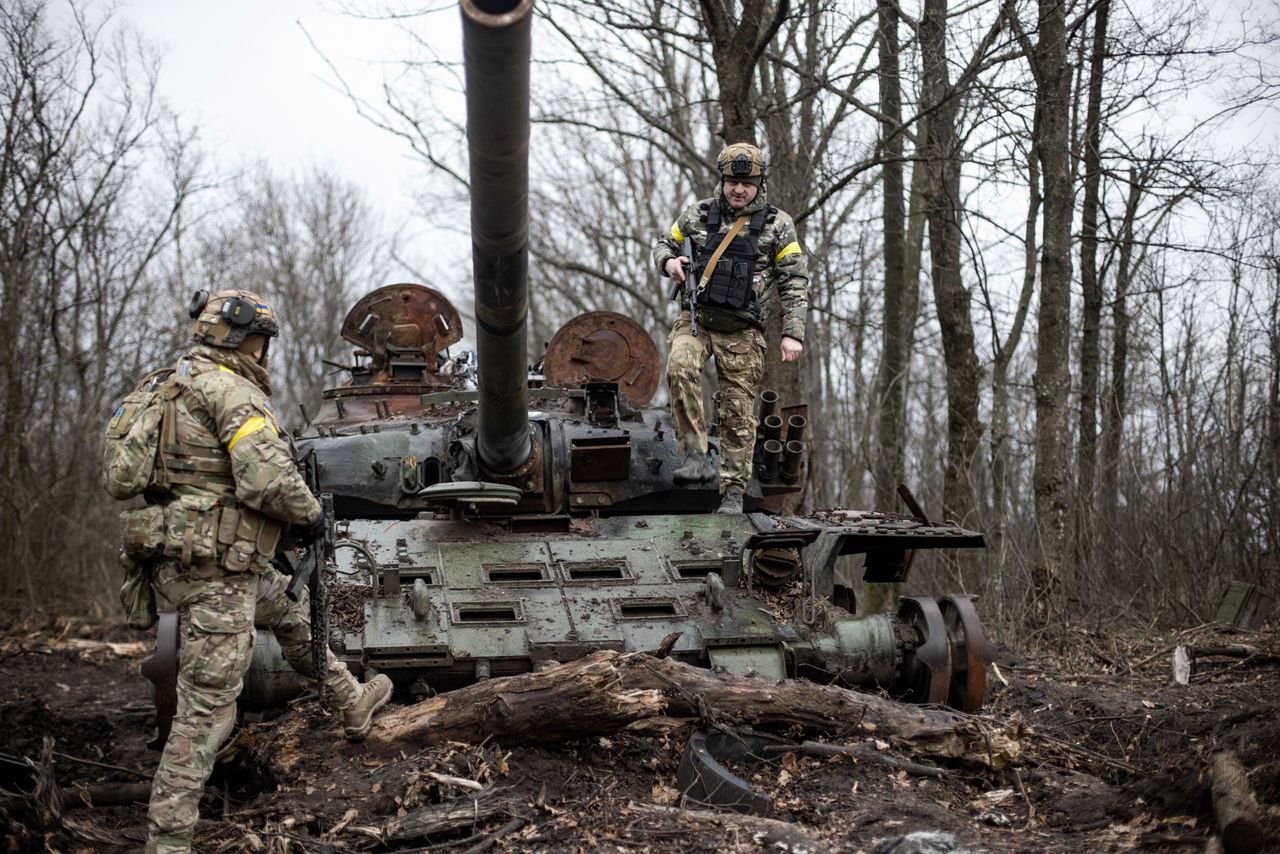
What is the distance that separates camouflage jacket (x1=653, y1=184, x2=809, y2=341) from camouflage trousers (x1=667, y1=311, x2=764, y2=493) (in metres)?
0.23

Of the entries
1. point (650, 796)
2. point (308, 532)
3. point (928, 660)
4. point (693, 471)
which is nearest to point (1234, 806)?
point (650, 796)

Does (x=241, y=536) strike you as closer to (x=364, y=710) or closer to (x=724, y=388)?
(x=364, y=710)

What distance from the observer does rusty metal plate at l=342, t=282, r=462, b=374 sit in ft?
33.6

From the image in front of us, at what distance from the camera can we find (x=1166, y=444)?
12.9 metres

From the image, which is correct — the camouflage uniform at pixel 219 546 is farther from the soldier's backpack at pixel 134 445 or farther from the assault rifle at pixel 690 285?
the assault rifle at pixel 690 285

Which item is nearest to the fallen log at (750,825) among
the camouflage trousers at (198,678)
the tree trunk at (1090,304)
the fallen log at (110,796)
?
the camouflage trousers at (198,678)

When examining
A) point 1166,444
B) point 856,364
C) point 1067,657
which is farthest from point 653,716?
point 856,364

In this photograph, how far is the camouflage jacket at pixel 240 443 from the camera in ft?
18.3

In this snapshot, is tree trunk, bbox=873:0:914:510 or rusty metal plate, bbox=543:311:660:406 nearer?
rusty metal plate, bbox=543:311:660:406

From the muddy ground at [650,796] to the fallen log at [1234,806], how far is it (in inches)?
3.3

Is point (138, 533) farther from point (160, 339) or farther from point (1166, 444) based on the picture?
point (160, 339)

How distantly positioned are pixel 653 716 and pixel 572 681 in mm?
406

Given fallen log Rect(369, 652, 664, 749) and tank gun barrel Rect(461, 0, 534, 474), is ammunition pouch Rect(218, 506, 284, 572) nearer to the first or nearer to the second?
fallen log Rect(369, 652, 664, 749)

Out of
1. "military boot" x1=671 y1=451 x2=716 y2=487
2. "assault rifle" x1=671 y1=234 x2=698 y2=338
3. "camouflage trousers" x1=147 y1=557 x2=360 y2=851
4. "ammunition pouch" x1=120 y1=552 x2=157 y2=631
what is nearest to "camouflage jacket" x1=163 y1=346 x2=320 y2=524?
"camouflage trousers" x1=147 y1=557 x2=360 y2=851
